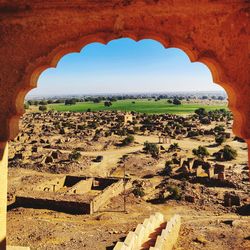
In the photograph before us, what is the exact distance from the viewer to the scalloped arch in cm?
291

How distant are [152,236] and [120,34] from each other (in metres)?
9.24

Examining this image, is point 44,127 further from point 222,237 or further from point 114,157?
point 222,237

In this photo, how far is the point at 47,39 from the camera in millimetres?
2971

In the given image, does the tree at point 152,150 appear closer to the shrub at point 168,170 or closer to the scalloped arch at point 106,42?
the shrub at point 168,170

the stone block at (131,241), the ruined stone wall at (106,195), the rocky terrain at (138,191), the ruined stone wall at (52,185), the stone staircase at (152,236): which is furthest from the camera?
the ruined stone wall at (52,185)

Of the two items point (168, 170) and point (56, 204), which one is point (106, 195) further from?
point (168, 170)

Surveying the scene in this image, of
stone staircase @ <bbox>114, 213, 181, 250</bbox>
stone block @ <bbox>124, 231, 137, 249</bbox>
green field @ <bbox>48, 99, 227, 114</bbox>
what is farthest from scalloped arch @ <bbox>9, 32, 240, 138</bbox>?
green field @ <bbox>48, 99, 227, 114</bbox>

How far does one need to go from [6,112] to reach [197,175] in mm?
21428

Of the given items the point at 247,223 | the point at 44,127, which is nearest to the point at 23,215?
the point at 247,223

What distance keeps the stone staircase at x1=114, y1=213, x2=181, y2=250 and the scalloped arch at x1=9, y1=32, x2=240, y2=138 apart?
626 cm

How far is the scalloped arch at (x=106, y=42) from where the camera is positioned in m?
2.91

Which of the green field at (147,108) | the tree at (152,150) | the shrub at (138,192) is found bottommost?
the shrub at (138,192)

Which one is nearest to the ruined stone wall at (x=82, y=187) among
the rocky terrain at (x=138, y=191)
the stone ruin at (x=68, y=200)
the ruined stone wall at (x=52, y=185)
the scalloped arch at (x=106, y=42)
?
the stone ruin at (x=68, y=200)

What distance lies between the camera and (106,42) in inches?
119
